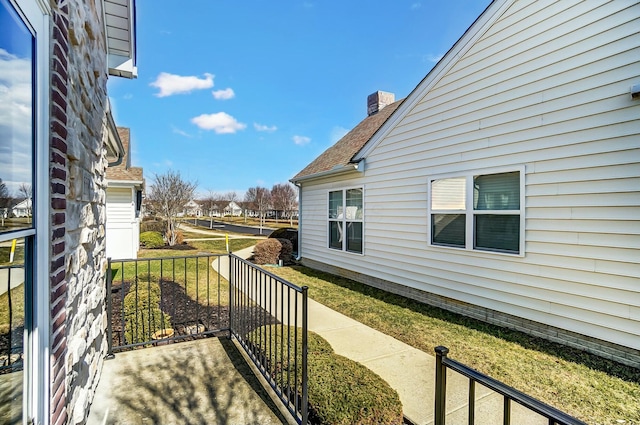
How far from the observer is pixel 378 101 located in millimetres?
10883

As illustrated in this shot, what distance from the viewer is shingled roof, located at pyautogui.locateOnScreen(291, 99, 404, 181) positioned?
8.73m

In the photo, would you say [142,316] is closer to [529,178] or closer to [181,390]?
[181,390]

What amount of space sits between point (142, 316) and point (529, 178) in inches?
228

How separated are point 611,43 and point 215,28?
10548 mm

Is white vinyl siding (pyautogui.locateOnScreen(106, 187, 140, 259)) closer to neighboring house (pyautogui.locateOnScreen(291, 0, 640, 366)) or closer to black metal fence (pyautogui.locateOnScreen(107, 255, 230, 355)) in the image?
black metal fence (pyautogui.locateOnScreen(107, 255, 230, 355))

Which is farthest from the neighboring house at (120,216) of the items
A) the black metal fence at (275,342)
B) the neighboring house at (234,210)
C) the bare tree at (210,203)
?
the neighboring house at (234,210)

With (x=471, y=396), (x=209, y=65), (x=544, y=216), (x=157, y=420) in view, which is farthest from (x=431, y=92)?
(x=209, y=65)

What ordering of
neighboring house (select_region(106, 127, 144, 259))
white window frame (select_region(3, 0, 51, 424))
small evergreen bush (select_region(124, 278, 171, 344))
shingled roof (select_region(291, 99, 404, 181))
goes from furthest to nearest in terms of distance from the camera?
neighboring house (select_region(106, 127, 144, 259)), shingled roof (select_region(291, 99, 404, 181)), small evergreen bush (select_region(124, 278, 171, 344)), white window frame (select_region(3, 0, 51, 424))

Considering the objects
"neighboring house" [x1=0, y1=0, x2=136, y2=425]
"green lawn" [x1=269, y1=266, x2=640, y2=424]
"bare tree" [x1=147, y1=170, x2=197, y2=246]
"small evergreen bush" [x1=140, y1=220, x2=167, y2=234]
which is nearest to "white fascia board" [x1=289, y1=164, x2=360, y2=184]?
"green lawn" [x1=269, y1=266, x2=640, y2=424]

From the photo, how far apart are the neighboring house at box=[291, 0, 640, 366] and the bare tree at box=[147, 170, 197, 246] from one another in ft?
44.4

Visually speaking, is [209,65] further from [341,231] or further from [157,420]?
[157,420]

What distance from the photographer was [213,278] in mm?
8117

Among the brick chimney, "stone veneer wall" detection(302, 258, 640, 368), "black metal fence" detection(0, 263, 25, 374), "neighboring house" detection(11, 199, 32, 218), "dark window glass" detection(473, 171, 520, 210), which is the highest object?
the brick chimney

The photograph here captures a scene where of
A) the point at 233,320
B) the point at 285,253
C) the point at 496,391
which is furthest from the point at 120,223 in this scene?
the point at 496,391
